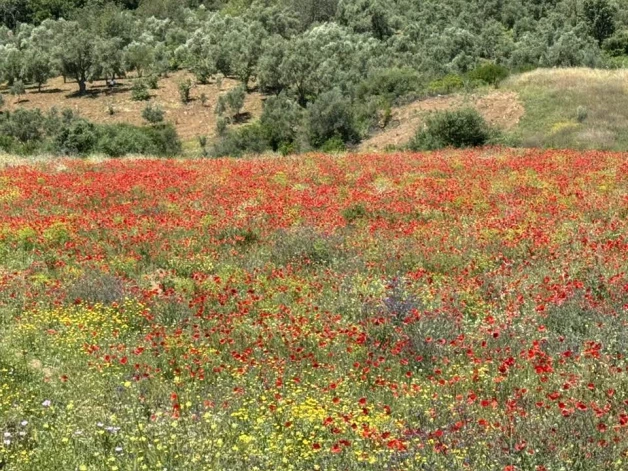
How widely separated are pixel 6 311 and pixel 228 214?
655 cm

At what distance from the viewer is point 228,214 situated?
50.4 feet

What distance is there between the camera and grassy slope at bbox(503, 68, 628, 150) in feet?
111

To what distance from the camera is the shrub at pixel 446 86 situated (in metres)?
48.1

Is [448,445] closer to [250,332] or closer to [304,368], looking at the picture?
[304,368]

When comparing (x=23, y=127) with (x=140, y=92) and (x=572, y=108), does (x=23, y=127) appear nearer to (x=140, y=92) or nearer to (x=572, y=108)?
(x=140, y=92)

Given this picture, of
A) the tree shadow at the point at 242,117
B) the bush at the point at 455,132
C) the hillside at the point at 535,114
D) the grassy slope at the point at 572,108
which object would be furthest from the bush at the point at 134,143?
the grassy slope at the point at 572,108

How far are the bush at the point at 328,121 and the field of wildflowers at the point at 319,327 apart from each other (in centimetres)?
2360

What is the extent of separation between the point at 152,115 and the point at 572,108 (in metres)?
40.1

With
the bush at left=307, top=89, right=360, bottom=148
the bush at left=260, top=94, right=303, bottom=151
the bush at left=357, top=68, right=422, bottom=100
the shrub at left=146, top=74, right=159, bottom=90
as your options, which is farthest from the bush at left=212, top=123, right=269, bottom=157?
the shrub at left=146, top=74, right=159, bottom=90

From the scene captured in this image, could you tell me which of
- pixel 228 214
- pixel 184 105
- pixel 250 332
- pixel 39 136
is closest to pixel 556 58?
pixel 184 105

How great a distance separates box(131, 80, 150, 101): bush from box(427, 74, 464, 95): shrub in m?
35.3

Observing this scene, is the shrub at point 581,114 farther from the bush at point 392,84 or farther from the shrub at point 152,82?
the shrub at point 152,82

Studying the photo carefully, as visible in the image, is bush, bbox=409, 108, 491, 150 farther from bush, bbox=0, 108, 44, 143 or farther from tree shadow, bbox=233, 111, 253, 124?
bush, bbox=0, 108, 44, 143

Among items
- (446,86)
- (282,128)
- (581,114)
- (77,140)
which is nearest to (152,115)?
(282,128)
